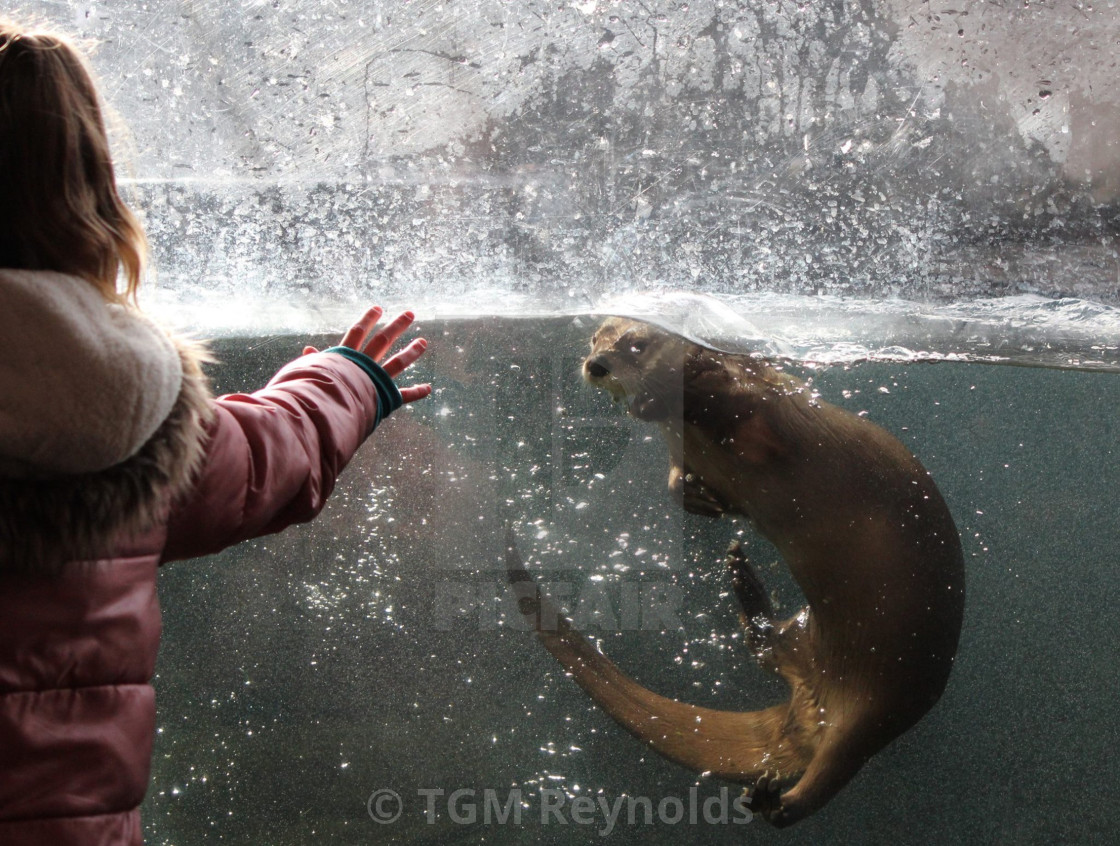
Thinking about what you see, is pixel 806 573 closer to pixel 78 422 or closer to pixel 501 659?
pixel 501 659

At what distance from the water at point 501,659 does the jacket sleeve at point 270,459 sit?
1.10 m

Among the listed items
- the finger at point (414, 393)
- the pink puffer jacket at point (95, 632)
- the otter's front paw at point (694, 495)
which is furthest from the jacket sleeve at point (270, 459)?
the otter's front paw at point (694, 495)

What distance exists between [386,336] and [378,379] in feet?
0.26

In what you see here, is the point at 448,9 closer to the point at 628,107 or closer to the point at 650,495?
the point at 628,107

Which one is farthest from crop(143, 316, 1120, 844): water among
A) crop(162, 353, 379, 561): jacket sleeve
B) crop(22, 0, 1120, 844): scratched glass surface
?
crop(162, 353, 379, 561): jacket sleeve

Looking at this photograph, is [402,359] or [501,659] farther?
[501,659]

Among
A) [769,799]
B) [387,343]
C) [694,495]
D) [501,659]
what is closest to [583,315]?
[694,495]

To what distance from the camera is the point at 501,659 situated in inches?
87.7

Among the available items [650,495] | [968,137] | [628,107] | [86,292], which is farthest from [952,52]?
[86,292]

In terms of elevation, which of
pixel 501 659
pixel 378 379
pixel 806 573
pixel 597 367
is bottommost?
pixel 501 659

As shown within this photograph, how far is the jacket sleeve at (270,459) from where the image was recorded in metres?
0.78

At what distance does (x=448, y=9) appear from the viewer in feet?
4.91

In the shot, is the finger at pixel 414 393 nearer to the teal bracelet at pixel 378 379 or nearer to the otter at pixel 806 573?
the teal bracelet at pixel 378 379

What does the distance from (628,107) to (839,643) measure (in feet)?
4.78
